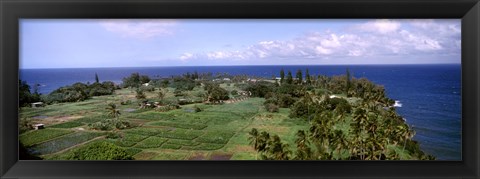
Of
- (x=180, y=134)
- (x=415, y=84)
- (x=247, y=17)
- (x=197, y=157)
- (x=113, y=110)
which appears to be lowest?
(x=197, y=157)

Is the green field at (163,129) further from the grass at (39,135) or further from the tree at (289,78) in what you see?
the tree at (289,78)

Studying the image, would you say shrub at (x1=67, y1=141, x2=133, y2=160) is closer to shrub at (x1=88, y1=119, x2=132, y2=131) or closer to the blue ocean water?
shrub at (x1=88, y1=119, x2=132, y2=131)

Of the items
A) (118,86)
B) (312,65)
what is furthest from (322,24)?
(118,86)

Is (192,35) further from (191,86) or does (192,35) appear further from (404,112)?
(404,112)

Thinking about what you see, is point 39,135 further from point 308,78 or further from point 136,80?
point 308,78

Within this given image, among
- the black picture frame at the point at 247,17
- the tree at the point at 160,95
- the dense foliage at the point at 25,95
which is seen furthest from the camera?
the tree at the point at 160,95

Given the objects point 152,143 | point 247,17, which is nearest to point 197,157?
point 152,143

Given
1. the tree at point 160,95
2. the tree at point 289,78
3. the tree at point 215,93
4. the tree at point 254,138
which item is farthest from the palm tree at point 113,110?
the tree at point 289,78
